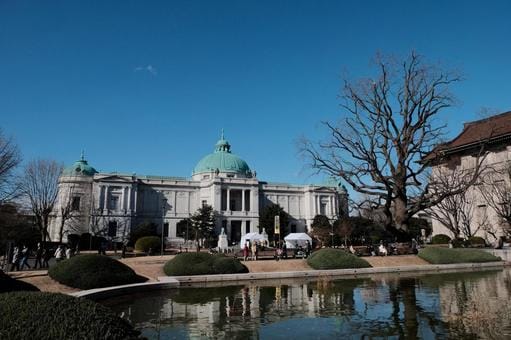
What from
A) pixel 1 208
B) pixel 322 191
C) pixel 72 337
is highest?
pixel 322 191

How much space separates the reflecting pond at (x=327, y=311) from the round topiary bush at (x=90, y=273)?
1.80 meters

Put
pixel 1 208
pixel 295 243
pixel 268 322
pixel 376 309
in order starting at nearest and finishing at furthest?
1. pixel 268 322
2. pixel 376 309
3. pixel 1 208
4. pixel 295 243

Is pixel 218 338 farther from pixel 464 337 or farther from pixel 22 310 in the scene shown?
pixel 464 337

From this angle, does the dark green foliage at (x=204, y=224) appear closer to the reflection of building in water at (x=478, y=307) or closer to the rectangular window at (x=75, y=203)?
the rectangular window at (x=75, y=203)

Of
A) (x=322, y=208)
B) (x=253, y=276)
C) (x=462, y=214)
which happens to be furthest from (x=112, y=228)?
(x=253, y=276)

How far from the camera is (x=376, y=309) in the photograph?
38.6 feet

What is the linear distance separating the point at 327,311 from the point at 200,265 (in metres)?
11.2

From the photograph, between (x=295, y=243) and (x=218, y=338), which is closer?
(x=218, y=338)

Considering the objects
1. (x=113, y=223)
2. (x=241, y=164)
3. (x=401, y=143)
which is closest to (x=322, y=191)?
(x=241, y=164)

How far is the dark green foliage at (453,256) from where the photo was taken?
1074 inches

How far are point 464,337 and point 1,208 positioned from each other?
42.6 metres

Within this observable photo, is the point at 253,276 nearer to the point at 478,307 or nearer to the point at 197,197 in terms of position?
the point at 478,307

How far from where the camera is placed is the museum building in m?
89.1

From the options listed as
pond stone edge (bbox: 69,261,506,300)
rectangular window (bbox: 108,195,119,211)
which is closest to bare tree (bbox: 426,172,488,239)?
pond stone edge (bbox: 69,261,506,300)
